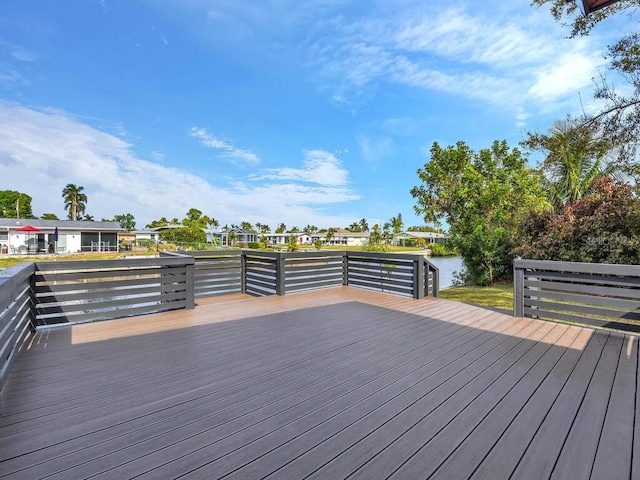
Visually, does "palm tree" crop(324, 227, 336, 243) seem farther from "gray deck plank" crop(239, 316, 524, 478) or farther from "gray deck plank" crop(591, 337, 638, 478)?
"gray deck plank" crop(591, 337, 638, 478)

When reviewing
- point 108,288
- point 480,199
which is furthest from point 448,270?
point 108,288

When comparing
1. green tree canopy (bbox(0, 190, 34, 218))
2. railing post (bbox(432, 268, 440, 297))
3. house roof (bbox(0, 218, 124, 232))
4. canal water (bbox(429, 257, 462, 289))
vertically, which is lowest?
canal water (bbox(429, 257, 462, 289))

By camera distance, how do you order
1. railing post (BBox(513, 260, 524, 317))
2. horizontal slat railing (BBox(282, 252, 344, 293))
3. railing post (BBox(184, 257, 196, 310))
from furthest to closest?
horizontal slat railing (BBox(282, 252, 344, 293))
railing post (BBox(184, 257, 196, 310))
railing post (BBox(513, 260, 524, 317))

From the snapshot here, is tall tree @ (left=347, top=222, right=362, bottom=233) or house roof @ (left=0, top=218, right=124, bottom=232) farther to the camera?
tall tree @ (left=347, top=222, right=362, bottom=233)

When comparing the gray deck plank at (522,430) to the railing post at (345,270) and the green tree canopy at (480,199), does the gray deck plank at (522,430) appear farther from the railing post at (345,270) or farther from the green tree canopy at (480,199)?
the green tree canopy at (480,199)

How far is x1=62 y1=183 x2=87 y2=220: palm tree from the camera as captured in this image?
129 feet

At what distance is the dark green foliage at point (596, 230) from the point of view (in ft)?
19.7

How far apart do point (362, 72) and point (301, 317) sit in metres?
9.23

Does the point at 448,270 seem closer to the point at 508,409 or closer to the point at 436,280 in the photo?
the point at 436,280

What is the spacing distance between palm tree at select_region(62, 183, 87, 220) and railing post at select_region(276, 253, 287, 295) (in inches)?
1807

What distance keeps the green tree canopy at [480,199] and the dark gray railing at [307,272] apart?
547 cm

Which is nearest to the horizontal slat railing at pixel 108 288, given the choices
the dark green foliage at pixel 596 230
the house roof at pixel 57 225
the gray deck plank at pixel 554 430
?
the gray deck plank at pixel 554 430

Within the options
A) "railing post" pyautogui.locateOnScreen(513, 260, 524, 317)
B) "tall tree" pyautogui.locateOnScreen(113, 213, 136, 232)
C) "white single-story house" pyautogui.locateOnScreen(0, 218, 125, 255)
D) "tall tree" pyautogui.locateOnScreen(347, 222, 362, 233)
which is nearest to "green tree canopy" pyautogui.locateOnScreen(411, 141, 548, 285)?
"railing post" pyautogui.locateOnScreen(513, 260, 524, 317)

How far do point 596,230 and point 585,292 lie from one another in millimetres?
4111
